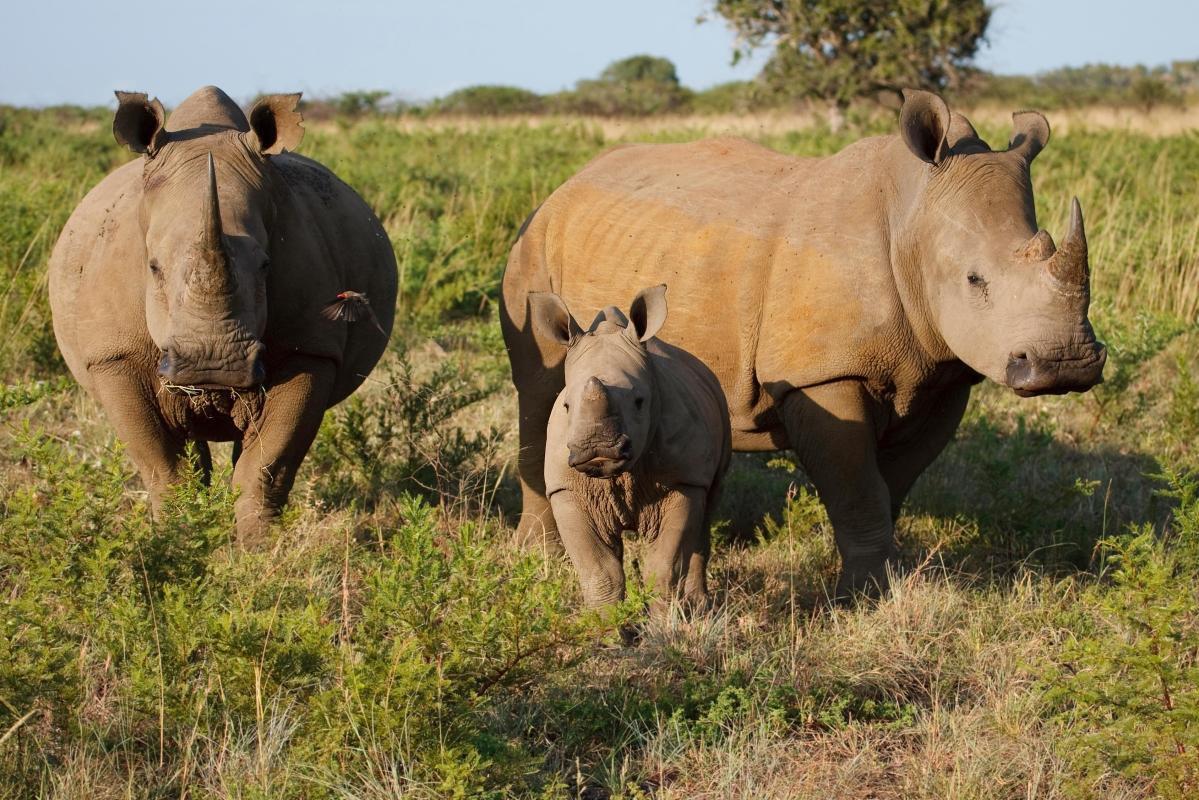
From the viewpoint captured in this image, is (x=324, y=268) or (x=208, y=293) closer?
(x=208, y=293)

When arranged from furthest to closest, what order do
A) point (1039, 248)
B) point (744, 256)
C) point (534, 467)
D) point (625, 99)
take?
point (625, 99), point (534, 467), point (744, 256), point (1039, 248)

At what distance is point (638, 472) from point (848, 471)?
1007mm

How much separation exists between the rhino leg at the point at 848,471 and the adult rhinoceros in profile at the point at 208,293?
1.87 metres

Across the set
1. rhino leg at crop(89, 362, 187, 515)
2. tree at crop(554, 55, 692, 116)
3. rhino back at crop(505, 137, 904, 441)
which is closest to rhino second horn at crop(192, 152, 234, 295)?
rhino leg at crop(89, 362, 187, 515)

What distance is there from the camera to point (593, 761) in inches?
163

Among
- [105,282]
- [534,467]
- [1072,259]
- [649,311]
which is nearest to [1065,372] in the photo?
[1072,259]

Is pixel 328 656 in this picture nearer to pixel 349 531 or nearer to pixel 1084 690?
pixel 349 531

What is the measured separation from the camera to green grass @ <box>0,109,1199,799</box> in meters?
3.82

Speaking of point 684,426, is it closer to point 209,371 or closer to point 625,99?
point 209,371

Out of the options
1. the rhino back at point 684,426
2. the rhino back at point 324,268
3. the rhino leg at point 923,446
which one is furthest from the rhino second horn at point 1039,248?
the rhino back at point 324,268

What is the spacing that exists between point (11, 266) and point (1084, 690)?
24.9 ft

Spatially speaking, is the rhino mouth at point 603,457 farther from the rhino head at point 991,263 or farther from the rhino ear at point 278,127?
the rhino ear at point 278,127

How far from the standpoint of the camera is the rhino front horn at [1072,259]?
16.1 ft

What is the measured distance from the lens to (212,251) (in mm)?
4930
